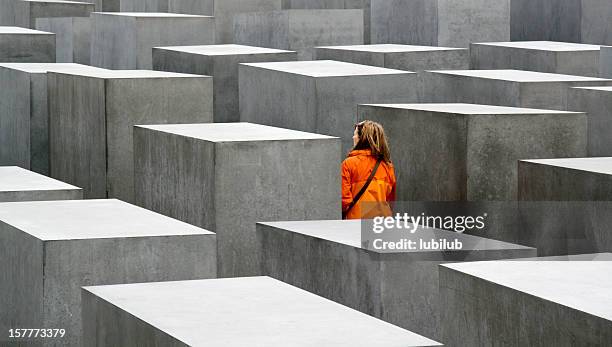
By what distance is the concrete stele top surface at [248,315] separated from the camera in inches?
182

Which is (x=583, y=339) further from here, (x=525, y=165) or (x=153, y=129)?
(x=153, y=129)

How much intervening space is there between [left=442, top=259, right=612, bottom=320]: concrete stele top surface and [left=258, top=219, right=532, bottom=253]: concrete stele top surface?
121cm

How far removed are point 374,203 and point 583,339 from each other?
3972 mm

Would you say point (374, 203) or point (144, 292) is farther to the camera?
point (374, 203)

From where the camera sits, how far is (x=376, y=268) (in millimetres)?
6961

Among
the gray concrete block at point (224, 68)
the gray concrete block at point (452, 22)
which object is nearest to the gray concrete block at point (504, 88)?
the gray concrete block at point (224, 68)

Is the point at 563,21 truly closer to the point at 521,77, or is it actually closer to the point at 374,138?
the point at 521,77

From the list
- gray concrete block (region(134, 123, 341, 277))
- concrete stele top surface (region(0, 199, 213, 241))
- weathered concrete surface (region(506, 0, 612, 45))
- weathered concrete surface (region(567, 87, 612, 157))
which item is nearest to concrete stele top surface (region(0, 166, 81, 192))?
concrete stele top surface (region(0, 199, 213, 241))

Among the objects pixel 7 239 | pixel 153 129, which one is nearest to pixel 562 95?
pixel 153 129

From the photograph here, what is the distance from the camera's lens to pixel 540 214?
27.8 ft

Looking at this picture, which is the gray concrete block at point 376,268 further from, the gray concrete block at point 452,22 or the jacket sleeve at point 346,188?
the gray concrete block at point 452,22

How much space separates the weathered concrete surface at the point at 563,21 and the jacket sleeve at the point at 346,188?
40.1 ft

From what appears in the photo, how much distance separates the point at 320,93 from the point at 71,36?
403 inches

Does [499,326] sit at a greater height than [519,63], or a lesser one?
lesser
